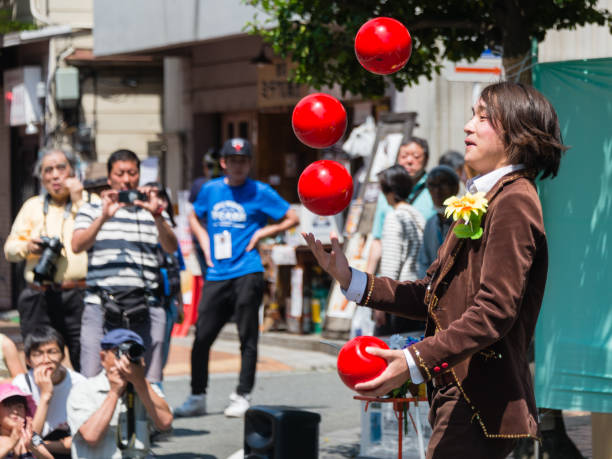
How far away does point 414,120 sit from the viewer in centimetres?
1164

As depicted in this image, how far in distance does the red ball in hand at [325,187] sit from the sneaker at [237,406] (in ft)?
15.2

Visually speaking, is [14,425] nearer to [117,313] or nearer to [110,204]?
[117,313]

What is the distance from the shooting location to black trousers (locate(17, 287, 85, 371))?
7.16 meters

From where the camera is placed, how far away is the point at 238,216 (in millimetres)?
8352

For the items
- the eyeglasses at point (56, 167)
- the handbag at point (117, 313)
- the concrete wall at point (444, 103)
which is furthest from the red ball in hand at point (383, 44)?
the concrete wall at point (444, 103)

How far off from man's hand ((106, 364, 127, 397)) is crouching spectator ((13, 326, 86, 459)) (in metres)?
0.32

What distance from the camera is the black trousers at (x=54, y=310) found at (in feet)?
23.5

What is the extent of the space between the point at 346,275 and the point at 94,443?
244 cm

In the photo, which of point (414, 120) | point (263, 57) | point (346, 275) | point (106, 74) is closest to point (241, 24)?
point (263, 57)

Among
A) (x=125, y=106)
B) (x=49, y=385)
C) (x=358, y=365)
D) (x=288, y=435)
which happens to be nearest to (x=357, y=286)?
(x=358, y=365)

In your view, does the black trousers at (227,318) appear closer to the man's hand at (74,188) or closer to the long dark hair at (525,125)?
the man's hand at (74,188)

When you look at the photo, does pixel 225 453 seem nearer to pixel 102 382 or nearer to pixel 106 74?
pixel 102 382

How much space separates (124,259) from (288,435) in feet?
7.49

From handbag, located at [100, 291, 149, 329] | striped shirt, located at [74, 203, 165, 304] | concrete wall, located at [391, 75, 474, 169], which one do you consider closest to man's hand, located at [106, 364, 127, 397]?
handbag, located at [100, 291, 149, 329]
